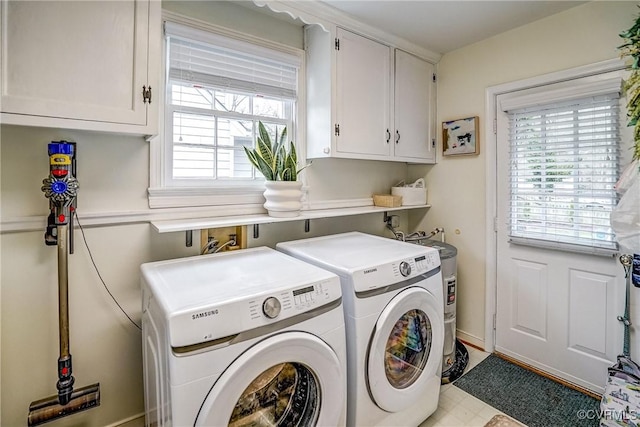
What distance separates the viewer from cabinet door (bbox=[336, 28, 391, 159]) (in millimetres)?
2088

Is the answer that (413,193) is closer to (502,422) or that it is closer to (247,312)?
(502,422)

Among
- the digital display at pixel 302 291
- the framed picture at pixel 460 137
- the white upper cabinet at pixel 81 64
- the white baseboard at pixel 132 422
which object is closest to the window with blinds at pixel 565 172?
the framed picture at pixel 460 137

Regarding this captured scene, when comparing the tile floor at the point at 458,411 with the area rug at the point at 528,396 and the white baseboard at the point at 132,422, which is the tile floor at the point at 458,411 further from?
the white baseboard at the point at 132,422

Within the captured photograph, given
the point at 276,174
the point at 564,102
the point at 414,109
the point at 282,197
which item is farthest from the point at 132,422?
the point at 564,102

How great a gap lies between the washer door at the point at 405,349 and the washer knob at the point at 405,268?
81 millimetres

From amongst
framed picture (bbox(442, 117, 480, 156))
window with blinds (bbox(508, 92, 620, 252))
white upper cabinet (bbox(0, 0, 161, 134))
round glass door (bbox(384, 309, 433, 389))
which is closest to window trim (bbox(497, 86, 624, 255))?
window with blinds (bbox(508, 92, 620, 252))

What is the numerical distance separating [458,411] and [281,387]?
1232mm

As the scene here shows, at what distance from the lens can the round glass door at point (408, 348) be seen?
5.05 feet

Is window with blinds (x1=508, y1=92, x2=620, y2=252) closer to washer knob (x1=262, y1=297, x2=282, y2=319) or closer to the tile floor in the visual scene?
the tile floor

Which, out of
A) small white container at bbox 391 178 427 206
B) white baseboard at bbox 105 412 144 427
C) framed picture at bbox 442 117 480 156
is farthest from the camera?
small white container at bbox 391 178 427 206

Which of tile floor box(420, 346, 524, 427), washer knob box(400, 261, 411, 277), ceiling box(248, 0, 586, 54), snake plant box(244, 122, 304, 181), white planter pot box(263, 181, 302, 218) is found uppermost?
ceiling box(248, 0, 586, 54)

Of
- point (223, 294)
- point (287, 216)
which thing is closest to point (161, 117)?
point (287, 216)

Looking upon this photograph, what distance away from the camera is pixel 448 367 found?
7.16 feet

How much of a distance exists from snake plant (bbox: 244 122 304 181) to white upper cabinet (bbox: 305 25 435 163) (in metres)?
0.28
